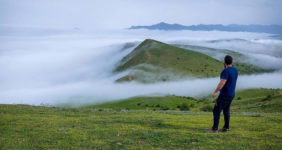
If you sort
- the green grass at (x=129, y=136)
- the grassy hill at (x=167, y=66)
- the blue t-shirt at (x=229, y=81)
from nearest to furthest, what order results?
the green grass at (x=129, y=136), the blue t-shirt at (x=229, y=81), the grassy hill at (x=167, y=66)

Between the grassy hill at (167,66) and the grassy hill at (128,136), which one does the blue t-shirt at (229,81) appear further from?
the grassy hill at (167,66)

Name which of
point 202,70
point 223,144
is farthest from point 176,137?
point 202,70

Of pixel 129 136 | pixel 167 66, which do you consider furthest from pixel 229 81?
pixel 167 66

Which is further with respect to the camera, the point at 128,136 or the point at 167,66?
the point at 167,66

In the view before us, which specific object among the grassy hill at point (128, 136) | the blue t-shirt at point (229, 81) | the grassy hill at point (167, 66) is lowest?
the grassy hill at point (128, 136)

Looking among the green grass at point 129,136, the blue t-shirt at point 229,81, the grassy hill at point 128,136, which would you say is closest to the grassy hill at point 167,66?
the grassy hill at point 128,136

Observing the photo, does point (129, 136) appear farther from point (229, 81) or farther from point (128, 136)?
point (229, 81)

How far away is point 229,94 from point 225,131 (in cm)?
234

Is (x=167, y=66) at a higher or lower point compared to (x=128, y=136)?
higher

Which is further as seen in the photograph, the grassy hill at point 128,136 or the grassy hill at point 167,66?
the grassy hill at point 167,66

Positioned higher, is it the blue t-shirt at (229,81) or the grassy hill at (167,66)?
the grassy hill at (167,66)

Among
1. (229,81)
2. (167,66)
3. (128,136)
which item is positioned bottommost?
(128,136)

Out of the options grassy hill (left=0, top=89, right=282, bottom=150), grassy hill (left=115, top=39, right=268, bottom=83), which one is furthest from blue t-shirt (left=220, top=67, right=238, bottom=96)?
grassy hill (left=115, top=39, right=268, bottom=83)

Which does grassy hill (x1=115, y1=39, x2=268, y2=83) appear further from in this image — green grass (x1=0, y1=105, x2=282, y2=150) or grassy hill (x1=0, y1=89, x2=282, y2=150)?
green grass (x1=0, y1=105, x2=282, y2=150)
